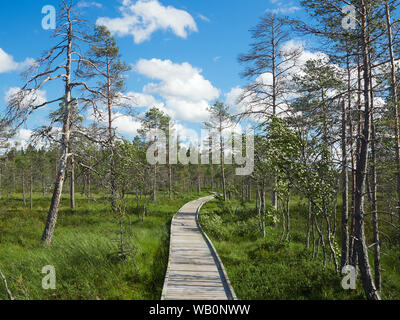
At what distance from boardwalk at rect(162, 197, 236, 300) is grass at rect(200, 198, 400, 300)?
52 cm

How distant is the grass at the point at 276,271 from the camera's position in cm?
661

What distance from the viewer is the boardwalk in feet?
19.1

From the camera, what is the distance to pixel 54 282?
590cm

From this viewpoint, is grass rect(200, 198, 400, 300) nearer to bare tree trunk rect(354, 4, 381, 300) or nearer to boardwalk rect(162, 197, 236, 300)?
boardwalk rect(162, 197, 236, 300)

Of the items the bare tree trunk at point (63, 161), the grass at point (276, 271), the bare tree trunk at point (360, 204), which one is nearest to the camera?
the bare tree trunk at point (360, 204)

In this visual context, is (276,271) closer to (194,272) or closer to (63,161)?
(194,272)

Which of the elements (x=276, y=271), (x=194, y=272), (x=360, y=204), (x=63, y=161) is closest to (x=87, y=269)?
(x=194, y=272)

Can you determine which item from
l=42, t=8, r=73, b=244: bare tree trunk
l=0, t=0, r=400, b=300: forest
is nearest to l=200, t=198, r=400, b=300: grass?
l=0, t=0, r=400, b=300: forest

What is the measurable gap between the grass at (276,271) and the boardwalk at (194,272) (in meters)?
0.52

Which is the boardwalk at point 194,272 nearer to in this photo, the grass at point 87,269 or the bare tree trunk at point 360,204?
the grass at point 87,269

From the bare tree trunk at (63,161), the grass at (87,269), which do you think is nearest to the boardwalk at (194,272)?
the grass at (87,269)

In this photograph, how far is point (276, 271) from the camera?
25.8ft
